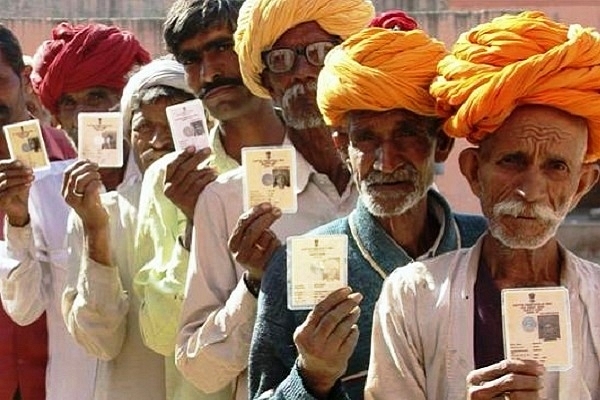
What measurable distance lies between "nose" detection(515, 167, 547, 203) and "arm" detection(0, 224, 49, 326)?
2239mm

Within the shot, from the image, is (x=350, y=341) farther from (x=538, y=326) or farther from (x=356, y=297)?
(x=538, y=326)

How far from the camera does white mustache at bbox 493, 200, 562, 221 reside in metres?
3.56

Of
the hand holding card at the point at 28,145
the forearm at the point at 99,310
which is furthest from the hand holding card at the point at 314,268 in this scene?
the hand holding card at the point at 28,145

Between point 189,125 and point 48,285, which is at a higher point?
point 189,125

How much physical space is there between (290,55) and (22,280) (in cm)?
137

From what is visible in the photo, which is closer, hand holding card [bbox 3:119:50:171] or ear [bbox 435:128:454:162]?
ear [bbox 435:128:454:162]

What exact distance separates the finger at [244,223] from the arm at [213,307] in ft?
0.40

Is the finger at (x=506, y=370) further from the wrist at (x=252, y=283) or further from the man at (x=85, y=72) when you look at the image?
the man at (x=85, y=72)

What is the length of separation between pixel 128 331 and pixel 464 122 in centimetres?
173

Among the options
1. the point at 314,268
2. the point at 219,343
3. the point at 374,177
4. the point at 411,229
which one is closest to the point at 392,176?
the point at 374,177

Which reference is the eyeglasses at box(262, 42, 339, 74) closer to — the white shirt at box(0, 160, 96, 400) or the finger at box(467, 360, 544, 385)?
the white shirt at box(0, 160, 96, 400)

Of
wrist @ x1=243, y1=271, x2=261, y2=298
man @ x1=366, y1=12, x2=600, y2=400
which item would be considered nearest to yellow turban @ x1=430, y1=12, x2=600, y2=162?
man @ x1=366, y1=12, x2=600, y2=400

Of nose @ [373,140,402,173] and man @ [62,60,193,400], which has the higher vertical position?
nose @ [373,140,402,173]

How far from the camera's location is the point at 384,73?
12.7 ft
